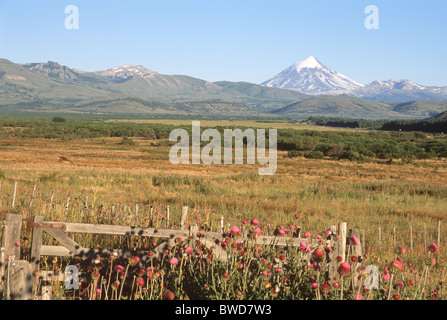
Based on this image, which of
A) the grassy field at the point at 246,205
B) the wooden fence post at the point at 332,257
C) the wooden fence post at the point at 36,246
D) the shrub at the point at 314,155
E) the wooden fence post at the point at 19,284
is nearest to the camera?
the wooden fence post at the point at 19,284

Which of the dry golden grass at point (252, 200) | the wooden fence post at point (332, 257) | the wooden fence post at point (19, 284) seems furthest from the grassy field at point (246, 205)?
the wooden fence post at point (19, 284)

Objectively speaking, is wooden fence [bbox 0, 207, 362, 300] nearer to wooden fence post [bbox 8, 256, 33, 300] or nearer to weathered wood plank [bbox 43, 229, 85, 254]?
weathered wood plank [bbox 43, 229, 85, 254]

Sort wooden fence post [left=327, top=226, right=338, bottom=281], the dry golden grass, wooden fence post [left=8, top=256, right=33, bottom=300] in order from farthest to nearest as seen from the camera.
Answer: the dry golden grass, wooden fence post [left=327, top=226, right=338, bottom=281], wooden fence post [left=8, top=256, right=33, bottom=300]

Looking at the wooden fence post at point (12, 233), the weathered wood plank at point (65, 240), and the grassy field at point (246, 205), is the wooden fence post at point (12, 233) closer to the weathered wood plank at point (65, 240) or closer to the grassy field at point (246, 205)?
the weathered wood plank at point (65, 240)

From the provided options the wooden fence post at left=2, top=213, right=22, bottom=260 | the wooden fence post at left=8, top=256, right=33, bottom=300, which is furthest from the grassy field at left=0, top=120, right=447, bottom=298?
the wooden fence post at left=8, top=256, right=33, bottom=300

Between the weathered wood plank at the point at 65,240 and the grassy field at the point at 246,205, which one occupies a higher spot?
the weathered wood plank at the point at 65,240

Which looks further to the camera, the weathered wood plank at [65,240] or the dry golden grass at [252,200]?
the dry golden grass at [252,200]

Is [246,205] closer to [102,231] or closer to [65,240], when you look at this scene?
[102,231]

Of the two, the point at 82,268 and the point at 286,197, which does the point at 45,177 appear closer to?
the point at 286,197

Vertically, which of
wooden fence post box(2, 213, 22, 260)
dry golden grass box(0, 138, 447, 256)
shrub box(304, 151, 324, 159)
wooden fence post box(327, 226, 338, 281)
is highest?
wooden fence post box(2, 213, 22, 260)

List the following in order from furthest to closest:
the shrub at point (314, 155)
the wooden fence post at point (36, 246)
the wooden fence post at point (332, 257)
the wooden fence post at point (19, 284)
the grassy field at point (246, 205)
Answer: the shrub at point (314, 155)
the grassy field at point (246, 205)
the wooden fence post at point (36, 246)
the wooden fence post at point (332, 257)
the wooden fence post at point (19, 284)

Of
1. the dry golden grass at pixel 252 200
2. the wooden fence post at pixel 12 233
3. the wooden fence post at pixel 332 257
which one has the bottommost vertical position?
the dry golden grass at pixel 252 200
